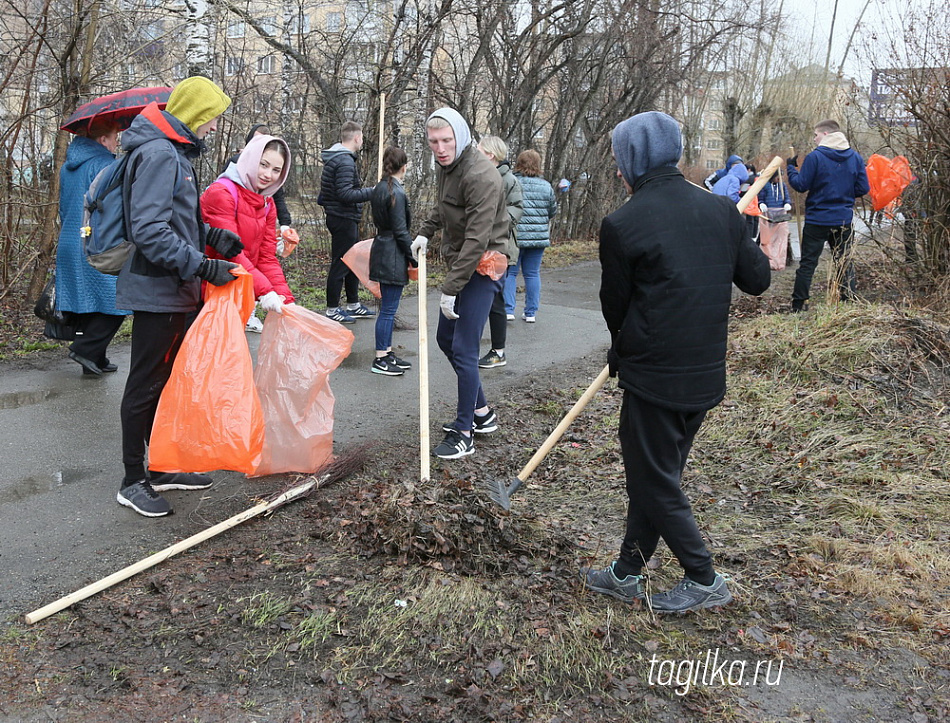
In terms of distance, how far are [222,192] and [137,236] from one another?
Answer: 0.79 m

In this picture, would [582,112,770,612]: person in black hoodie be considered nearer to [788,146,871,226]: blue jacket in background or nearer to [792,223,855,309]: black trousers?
[792,223,855,309]: black trousers

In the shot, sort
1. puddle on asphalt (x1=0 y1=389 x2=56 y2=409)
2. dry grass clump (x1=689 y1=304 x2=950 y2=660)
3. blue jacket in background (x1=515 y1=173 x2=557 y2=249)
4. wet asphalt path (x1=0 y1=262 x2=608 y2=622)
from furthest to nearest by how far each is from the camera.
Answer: blue jacket in background (x1=515 y1=173 x2=557 y2=249) < puddle on asphalt (x1=0 y1=389 x2=56 y2=409) < wet asphalt path (x1=0 y1=262 x2=608 y2=622) < dry grass clump (x1=689 y1=304 x2=950 y2=660)

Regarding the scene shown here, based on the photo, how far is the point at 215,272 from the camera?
3.60 m

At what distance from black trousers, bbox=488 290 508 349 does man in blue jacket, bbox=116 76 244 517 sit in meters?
2.89

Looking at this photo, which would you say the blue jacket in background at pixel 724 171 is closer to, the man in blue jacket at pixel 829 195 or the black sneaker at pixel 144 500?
the man in blue jacket at pixel 829 195

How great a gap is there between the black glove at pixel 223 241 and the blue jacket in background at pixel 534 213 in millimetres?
4553

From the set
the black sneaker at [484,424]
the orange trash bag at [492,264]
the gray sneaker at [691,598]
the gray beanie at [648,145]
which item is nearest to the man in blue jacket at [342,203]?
Result: the black sneaker at [484,424]

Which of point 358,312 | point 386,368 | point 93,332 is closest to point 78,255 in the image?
point 93,332

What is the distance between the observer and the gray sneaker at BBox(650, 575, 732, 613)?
119 inches

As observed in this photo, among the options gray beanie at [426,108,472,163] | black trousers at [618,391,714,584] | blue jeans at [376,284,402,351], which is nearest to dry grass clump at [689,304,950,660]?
black trousers at [618,391,714,584]

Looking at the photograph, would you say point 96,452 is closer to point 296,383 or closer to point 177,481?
point 177,481

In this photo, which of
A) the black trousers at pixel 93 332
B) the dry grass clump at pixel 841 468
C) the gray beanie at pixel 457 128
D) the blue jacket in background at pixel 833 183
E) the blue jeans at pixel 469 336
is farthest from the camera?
the blue jacket in background at pixel 833 183

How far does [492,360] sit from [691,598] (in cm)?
385

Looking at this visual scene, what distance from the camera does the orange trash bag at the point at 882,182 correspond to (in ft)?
28.4
